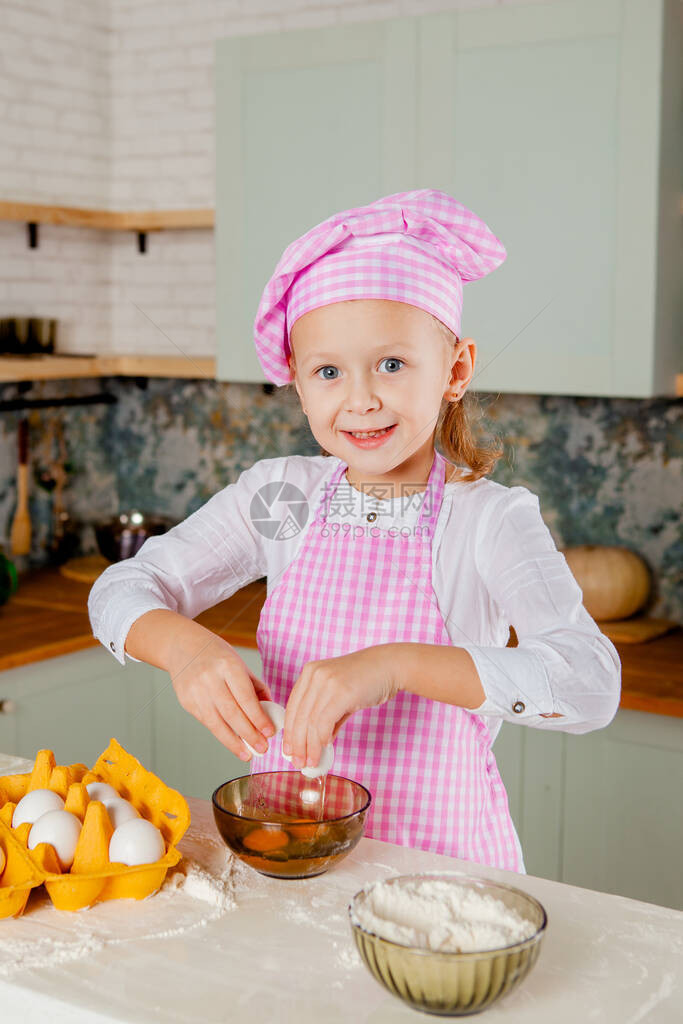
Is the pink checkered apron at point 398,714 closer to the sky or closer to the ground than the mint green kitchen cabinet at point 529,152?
closer to the ground

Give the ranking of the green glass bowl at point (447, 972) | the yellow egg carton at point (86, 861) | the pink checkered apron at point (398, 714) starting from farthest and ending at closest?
the pink checkered apron at point (398, 714), the yellow egg carton at point (86, 861), the green glass bowl at point (447, 972)

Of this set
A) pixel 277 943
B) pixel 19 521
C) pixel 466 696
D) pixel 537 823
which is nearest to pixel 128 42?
pixel 19 521

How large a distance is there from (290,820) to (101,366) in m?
2.27

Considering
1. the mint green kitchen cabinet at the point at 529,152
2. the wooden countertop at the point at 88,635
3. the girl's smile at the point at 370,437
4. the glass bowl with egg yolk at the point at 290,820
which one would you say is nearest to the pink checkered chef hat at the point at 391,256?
the girl's smile at the point at 370,437

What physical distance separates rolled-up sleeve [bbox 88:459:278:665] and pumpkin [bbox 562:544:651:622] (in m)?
1.18

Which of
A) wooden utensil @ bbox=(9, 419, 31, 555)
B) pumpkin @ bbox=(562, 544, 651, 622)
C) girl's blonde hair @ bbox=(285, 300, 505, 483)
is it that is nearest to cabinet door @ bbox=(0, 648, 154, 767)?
wooden utensil @ bbox=(9, 419, 31, 555)

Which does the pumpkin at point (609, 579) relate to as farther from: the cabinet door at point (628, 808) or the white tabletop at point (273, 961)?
the white tabletop at point (273, 961)

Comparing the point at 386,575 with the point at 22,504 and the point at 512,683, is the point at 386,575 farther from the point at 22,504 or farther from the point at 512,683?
the point at 22,504

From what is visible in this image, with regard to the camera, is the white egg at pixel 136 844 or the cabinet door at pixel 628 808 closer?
the white egg at pixel 136 844

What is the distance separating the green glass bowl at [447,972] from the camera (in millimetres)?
800

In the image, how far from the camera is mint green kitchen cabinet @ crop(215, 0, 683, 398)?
2203 mm

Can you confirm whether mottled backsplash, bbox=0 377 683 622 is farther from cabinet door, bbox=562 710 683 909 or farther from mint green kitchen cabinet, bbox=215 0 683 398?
cabinet door, bbox=562 710 683 909

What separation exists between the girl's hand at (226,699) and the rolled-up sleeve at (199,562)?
25 cm

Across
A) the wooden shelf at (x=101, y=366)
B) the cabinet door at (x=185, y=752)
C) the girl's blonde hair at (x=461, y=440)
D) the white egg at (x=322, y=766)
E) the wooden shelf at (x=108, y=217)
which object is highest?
the wooden shelf at (x=108, y=217)
